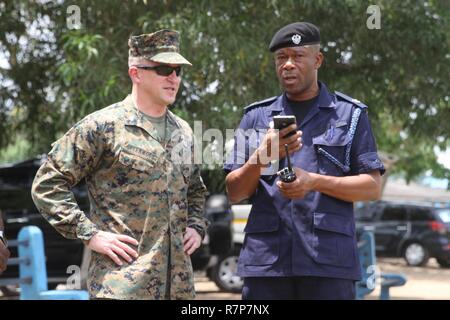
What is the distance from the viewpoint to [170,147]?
3828 mm

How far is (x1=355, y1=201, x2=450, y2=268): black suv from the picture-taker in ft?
70.7

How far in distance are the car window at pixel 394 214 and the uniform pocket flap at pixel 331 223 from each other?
63.2ft

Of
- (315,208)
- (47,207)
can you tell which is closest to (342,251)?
(315,208)

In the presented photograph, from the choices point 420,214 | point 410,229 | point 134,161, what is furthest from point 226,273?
point 420,214

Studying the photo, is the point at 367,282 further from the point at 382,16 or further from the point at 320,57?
the point at 320,57

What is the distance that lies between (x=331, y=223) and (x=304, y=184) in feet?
0.73

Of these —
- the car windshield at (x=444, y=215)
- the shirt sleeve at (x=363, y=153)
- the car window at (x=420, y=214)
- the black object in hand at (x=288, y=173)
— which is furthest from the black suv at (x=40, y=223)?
the car window at (x=420, y=214)

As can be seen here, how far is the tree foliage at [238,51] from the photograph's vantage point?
910 centimetres

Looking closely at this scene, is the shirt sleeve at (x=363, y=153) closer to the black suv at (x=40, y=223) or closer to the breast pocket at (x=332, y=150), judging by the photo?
the breast pocket at (x=332, y=150)

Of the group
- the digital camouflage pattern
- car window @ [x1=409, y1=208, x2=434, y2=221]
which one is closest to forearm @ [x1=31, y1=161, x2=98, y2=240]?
the digital camouflage pattern

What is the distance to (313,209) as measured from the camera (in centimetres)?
371

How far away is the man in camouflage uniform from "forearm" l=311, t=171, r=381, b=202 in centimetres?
60

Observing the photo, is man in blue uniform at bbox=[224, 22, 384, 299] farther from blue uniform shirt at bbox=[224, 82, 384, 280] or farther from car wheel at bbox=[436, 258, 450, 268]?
car wheel at bbox=[436, 258, 450, 268]
